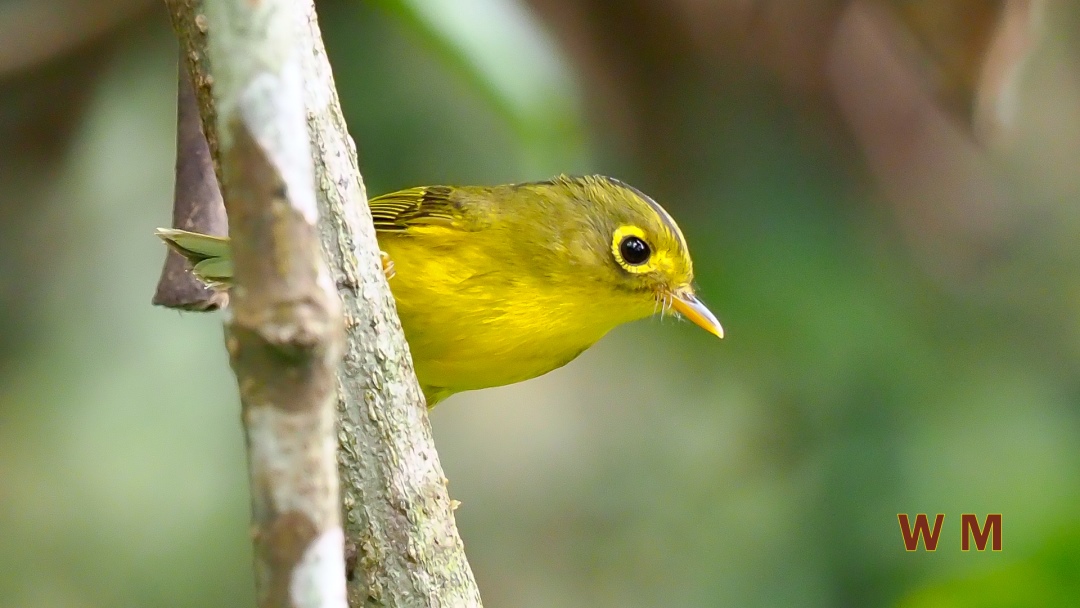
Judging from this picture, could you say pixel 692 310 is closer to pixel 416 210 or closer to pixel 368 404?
pixel 416 210

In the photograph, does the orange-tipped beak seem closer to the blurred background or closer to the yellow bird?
the yellow bird

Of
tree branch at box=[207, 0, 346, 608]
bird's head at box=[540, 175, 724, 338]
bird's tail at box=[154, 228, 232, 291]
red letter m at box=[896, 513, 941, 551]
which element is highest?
bird's head at box=[540, 175, 724, 338]

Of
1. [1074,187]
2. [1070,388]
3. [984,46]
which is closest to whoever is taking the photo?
[984,46]

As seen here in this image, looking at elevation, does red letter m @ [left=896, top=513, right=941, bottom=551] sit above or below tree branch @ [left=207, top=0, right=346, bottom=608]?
above

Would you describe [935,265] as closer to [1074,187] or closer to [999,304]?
[999,304]

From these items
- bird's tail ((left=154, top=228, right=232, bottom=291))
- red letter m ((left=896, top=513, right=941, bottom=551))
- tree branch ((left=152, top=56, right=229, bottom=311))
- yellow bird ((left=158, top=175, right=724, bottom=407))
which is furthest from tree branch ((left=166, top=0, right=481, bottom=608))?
red letter m ((left=896, top=513, right=941, bottom=551))

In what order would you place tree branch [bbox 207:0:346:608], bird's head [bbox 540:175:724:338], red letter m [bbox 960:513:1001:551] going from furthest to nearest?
red letter m [bbox 960:513:1001:551], bird's head [bbox 540:175:724:338], tree branch [bbox 207:0:346:608]

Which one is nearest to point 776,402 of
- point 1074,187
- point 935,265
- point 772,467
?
point 772,467
